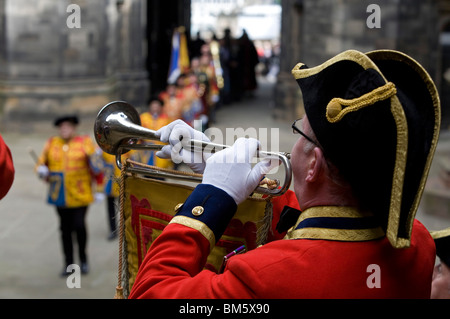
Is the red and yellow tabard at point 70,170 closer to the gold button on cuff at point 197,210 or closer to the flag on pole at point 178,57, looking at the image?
the gold button on cuff at point 197,210

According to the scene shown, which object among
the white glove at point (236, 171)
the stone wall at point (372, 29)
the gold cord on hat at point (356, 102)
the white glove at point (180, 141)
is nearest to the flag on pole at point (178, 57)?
the stone wall at point (372, 29)

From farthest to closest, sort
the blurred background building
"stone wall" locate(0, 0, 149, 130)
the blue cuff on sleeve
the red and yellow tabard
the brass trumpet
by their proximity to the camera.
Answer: "stone wall" locate(0, 0, 149, 130) → the blurred background building → the red and yellow tabard → the brass trumpet → the blue cuff on sleeve

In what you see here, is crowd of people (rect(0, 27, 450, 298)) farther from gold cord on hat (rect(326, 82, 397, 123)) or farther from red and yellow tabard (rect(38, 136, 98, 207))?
red and yellow tabard (rect(38, 136, 98, 207))

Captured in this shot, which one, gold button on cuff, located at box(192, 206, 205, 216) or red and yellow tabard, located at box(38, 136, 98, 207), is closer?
gold button on cuff, located at box(192, 206, 205, 216)

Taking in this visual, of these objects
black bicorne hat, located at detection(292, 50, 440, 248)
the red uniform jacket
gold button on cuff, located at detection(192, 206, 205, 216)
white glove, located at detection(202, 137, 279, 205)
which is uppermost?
black bicorne hat, located at detection(292, 50, 440, 248)

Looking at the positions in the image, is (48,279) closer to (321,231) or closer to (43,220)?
(43,220)

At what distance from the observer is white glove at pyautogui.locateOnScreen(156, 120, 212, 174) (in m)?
2.50

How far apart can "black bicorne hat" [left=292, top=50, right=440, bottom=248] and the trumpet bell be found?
888mm

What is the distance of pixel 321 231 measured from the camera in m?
2.10

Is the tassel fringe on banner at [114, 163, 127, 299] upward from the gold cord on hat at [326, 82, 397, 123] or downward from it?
downward

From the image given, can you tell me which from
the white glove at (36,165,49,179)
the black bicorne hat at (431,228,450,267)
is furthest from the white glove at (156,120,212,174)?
the white glove at (36,165,49,179)

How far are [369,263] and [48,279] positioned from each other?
5018 mm

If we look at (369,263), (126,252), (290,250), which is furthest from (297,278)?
(126,252)

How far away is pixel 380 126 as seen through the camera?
1.93m
